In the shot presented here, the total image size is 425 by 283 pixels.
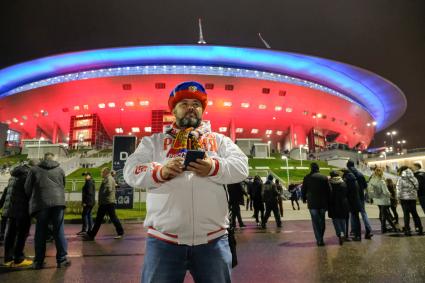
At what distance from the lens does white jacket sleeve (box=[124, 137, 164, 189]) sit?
1.87m

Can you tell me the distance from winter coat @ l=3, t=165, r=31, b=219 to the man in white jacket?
4.63m

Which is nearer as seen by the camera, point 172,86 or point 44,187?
point 44,187

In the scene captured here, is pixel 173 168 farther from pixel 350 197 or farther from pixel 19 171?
pixel 350 197

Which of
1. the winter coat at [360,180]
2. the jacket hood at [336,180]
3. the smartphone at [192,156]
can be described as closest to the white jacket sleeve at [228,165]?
the smartphone at [192,156]

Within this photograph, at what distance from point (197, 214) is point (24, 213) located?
199 inches

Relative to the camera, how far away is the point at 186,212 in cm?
185

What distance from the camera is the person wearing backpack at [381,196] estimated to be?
8.23 metres

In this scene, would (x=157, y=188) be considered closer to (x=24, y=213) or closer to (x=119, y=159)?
(x=24, y=213)

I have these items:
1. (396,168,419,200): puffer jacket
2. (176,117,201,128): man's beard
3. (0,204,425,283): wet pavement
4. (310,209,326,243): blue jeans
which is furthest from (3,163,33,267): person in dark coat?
(396,168,419,200): puffer jacket

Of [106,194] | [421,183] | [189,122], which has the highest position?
[189,122]

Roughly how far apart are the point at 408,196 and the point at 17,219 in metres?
9.43

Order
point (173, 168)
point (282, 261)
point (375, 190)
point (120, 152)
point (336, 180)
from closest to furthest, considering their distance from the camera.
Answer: point (173, 168) → point (282, 261) → point (336, 180) → point (375, 190) → point (120, 152)

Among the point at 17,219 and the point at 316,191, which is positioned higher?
the point at 316,191

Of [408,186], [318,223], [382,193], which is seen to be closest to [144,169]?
[318,223]
